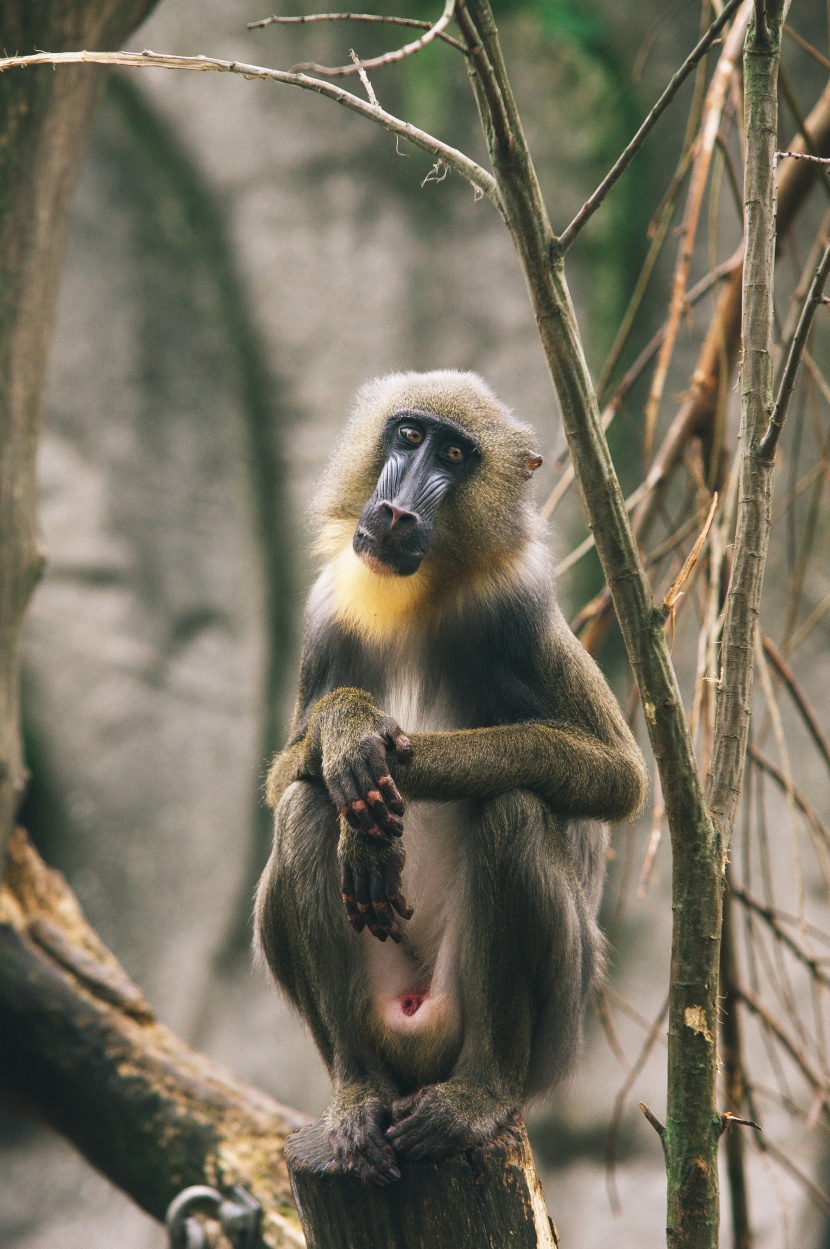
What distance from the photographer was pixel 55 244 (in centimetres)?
448

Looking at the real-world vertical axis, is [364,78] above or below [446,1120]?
above

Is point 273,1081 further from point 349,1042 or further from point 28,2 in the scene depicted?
point 28,2

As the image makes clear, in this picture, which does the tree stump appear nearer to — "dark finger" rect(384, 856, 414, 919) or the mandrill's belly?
the mandrill's belly

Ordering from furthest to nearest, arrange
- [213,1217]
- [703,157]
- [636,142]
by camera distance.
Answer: [213,1217], [703,157], [636,142]

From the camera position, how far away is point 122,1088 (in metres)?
4.34

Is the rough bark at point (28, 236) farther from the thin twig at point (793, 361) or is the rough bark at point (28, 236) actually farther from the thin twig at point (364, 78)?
the thin twig at point (793, 361)

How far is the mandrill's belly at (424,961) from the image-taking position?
3.14m

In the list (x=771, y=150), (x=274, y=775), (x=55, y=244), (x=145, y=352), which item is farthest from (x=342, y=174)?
(x=771, y=150)

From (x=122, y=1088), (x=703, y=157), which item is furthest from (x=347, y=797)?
(x=703, y=157)

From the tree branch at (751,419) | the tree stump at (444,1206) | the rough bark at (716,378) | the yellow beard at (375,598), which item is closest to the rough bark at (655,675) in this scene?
the tree branch at (751,419)

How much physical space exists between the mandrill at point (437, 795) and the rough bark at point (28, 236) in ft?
4.81

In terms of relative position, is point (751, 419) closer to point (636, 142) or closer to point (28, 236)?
point (636, 142)

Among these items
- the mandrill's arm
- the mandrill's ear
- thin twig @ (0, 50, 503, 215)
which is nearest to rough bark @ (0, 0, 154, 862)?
the mandrill's ear

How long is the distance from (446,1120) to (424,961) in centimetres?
59
